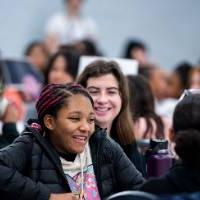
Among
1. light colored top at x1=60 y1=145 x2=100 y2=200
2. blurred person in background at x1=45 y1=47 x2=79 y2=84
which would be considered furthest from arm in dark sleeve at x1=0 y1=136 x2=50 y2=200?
blurred person in background at x1=45 y1=47 x2=79 y2=84

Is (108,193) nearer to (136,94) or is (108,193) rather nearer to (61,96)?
(61,96)

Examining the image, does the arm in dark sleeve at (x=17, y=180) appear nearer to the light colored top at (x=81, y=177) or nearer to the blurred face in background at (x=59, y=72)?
the light colored top at (x=81, y=177)

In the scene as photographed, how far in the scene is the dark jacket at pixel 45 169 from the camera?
14.7 ft

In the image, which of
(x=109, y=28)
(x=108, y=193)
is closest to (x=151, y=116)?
(x=108, y=193)

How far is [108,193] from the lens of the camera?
4.63m

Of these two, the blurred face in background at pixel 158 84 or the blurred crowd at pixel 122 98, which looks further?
the blurred face in background at pixel 158 84

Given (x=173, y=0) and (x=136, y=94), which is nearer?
(x=136, y=94)

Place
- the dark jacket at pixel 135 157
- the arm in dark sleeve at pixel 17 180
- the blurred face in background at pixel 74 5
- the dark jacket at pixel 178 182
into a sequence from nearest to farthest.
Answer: the dark jacket at pixel 178 182, the arm in dark sleeve at pixel 17 180, the dark jacket at pixel 135 157, the blurred face in background at pixel 74 5

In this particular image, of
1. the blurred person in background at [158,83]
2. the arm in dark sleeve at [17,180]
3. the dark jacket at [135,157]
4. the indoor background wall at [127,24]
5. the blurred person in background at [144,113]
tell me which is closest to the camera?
the arm in dark sleeve at [17,180]

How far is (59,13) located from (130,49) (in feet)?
3.66

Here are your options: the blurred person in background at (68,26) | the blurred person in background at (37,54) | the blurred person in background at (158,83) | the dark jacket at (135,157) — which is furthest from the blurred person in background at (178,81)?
the dark jacket at (135,157)

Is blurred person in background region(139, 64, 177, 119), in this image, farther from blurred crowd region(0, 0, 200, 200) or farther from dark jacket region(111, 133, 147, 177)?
dark jacket region(111, 133, 147, 177)

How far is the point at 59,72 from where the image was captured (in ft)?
27.6

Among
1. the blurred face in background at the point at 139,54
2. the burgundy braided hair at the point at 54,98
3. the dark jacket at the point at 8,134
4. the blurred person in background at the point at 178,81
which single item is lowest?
the dark jacket at the point at 8,134
